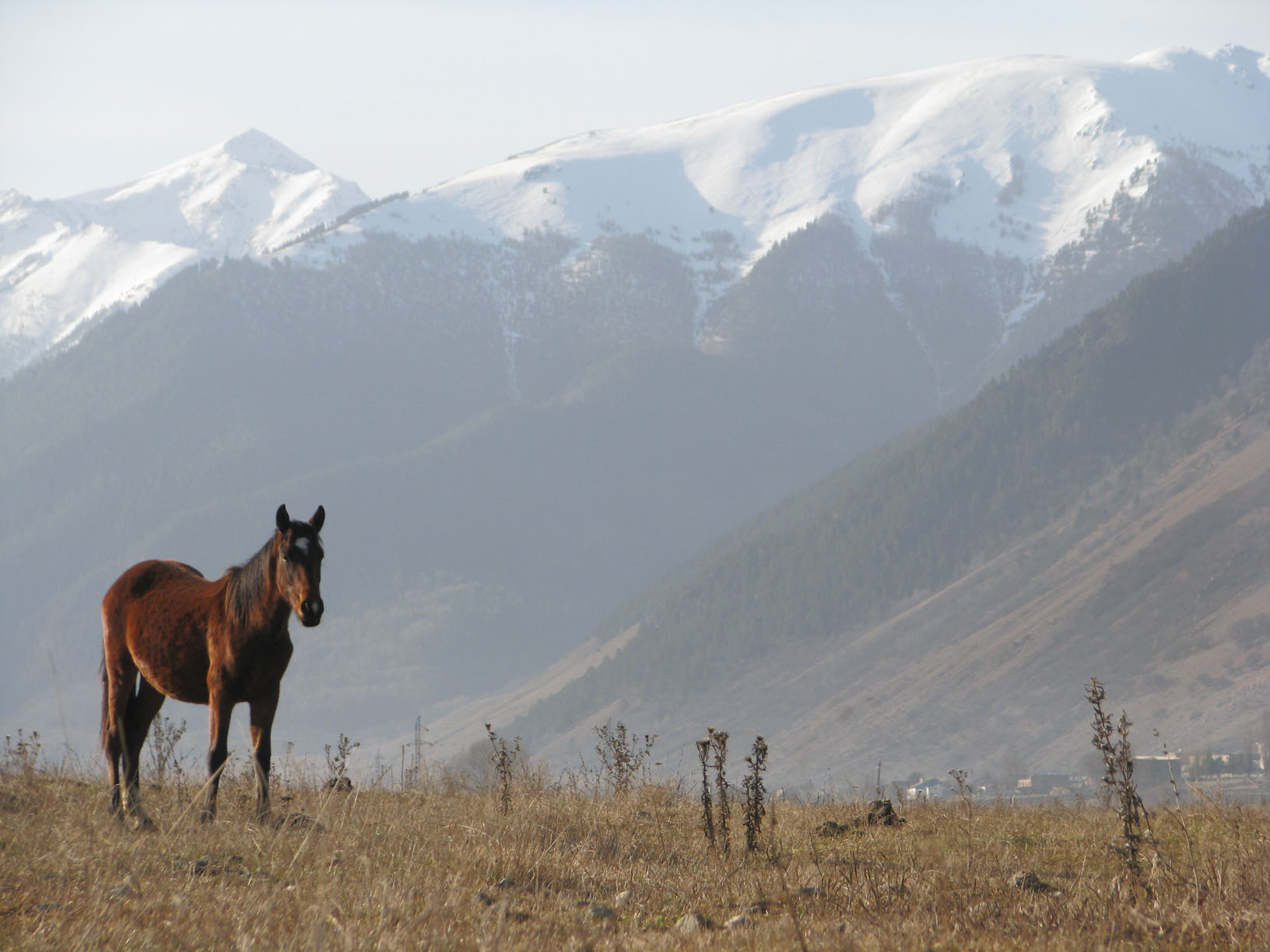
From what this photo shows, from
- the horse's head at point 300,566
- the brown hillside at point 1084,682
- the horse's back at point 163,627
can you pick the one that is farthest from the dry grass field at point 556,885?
the brown hillside at point 1084,682

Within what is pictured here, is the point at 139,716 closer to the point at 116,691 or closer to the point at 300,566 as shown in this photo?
the point at 116,691

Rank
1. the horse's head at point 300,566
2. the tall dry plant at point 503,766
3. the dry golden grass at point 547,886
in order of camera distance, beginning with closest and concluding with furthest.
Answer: the dry golden grass at point 547,886 < the horse's head at point 300,566 < the tall dry plant at point 503,766

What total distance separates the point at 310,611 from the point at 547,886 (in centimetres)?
337

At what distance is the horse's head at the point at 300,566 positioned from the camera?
10.8m

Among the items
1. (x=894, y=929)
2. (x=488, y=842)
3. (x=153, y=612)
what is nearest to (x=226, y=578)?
(x=153, y=612)

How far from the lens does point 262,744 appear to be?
454 inches

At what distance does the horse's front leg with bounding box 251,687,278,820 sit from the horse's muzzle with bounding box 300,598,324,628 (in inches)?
44.9

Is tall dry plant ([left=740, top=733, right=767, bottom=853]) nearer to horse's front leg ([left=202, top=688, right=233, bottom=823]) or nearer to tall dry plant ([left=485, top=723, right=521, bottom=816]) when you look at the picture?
tall dry plant ([left=485, top=723, right=521, bottom=816])

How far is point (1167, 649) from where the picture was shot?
7170 inches

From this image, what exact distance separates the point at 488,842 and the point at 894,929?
4.17 metres

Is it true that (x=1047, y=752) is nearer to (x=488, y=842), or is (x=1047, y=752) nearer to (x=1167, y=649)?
(x=1167, y=649)

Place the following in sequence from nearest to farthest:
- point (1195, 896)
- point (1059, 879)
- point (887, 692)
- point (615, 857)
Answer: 1. point (1195, 896)
2. point (1059, 879)
3. point (615, 857)
4. point (887, 692)

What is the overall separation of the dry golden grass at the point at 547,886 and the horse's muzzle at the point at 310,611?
181 cm

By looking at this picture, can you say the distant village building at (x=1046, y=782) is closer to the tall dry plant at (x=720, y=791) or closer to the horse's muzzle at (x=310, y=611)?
the tall dry plant at (x=720, y=791)
